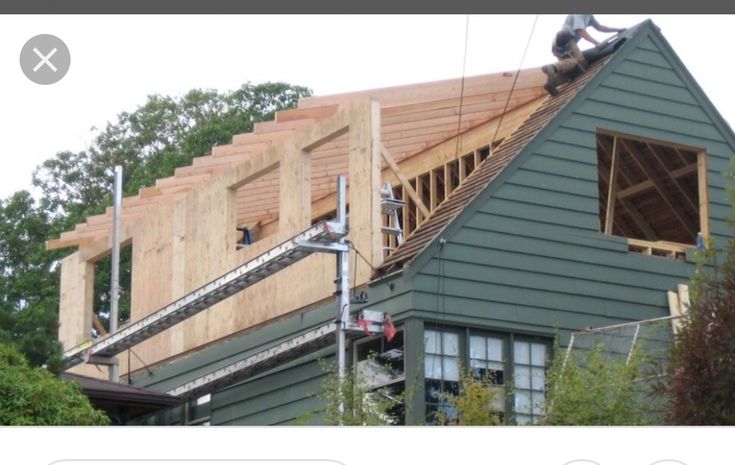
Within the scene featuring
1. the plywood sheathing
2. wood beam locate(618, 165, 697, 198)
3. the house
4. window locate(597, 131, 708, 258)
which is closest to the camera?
the house

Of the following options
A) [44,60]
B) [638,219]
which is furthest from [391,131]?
[44,60]

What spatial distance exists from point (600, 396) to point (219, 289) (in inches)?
255

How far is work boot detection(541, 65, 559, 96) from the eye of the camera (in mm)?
17672

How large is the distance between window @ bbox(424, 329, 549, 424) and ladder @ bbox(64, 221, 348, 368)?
1.68 meters

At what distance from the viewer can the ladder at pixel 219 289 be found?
15.6 metres

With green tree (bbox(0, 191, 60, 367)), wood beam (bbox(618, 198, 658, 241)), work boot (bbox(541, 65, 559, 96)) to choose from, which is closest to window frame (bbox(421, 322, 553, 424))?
work boot (bbox(541, 65, 559, 96))

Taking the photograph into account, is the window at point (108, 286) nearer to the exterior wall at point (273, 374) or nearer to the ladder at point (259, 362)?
the exterior wall at point (273, 374)

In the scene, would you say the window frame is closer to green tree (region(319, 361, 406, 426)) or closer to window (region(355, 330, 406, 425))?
window (region(355, 330, 406, 425))

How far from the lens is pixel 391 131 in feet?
62.3

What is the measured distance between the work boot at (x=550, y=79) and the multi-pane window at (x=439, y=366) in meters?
4.11

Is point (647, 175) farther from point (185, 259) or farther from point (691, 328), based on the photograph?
point (691, 328)

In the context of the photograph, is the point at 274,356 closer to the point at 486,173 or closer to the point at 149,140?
the point at 486,173

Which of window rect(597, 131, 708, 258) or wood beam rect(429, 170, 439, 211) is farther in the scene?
wood beam rect(429, 170, 439, 211)

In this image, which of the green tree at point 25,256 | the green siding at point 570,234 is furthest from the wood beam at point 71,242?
the green siding at point 570,234
